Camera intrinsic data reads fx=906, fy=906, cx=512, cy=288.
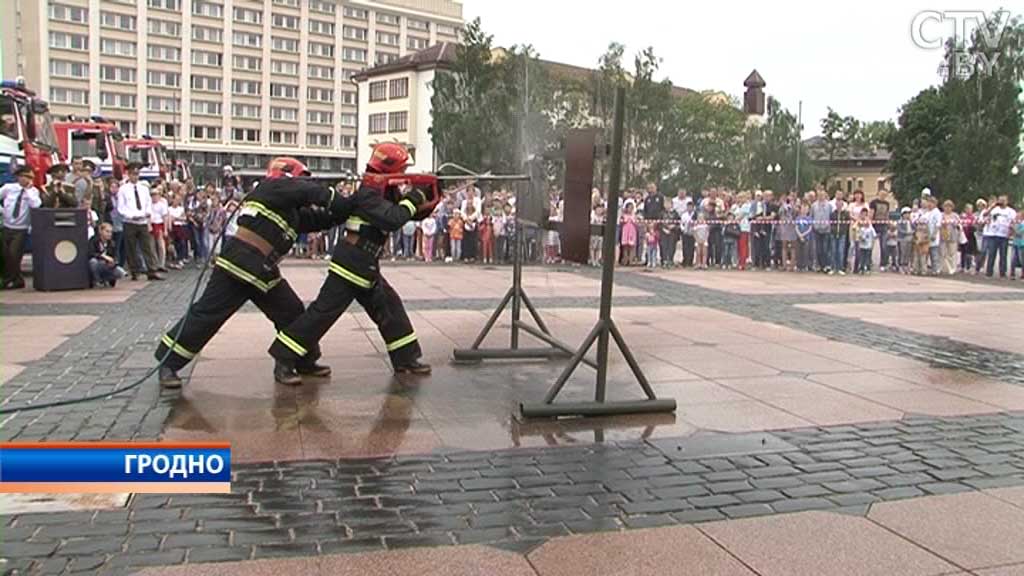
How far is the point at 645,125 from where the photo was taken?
191 ft

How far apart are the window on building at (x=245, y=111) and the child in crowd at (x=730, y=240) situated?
94.4 meters

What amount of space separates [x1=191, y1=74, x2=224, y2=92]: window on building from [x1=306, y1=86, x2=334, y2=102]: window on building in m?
10.7

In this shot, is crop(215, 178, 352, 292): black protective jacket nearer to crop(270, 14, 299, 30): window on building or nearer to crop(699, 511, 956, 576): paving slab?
crop(699, 511, 956, 576): paving slab

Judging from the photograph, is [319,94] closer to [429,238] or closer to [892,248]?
[429,238]

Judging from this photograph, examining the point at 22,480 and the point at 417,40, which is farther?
the point at 417,40

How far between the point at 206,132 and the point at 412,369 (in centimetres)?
10362

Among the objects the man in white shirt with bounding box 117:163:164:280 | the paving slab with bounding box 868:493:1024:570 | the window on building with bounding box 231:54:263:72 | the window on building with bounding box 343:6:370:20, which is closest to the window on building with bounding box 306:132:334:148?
the window on building with bounding box 231:54:263:72

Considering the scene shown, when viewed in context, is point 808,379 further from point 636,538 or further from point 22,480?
point 22,480

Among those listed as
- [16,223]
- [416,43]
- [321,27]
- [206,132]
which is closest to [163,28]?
[206,132]

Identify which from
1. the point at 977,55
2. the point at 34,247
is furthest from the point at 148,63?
the point at 34,247

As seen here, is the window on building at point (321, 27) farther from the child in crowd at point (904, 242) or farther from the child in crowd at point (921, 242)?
the child in crowd at point (921, 242)

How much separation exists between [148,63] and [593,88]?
66.1 meters

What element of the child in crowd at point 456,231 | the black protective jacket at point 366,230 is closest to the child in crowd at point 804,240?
the child in crowd at point 456,231

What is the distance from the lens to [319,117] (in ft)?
367
